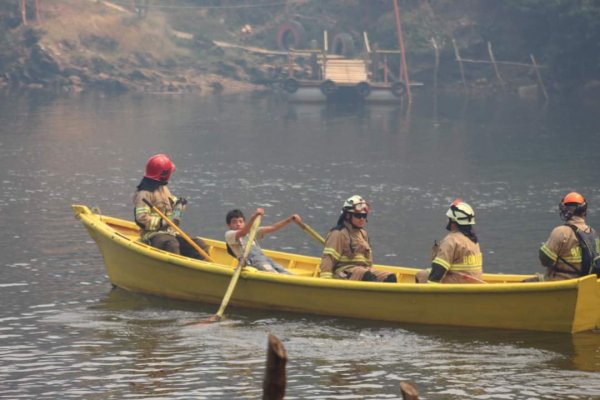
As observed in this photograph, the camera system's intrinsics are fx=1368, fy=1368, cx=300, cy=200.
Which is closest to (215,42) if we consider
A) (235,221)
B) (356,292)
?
(235,221)

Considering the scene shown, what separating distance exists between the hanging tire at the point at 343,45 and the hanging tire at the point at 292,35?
333 centimetres

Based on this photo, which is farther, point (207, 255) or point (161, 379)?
point (207, 255)

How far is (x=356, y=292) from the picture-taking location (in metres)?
20.0

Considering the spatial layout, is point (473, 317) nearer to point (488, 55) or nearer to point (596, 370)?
point (596, 370)

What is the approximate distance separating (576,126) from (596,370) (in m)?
38.4

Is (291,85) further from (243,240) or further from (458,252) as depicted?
(458,252)

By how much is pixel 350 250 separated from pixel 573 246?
3394mm

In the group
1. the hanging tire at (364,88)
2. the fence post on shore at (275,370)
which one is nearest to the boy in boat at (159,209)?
the fence post on shore at (275,370)

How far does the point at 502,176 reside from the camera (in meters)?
40.0

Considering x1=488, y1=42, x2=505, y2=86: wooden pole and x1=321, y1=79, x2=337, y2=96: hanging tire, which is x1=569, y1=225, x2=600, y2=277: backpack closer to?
x1=321, y1=79, x2=337, y2=96: hanging tire

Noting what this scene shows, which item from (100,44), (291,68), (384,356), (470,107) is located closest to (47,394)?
(384,356)

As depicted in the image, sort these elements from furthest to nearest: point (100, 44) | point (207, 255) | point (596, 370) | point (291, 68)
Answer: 1. point (100, 44)
2. point (291, 68)
3. point (207, 255)
4. point (596, 370)

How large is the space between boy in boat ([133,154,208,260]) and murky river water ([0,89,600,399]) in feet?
3.43

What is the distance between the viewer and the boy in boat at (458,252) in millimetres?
19219
